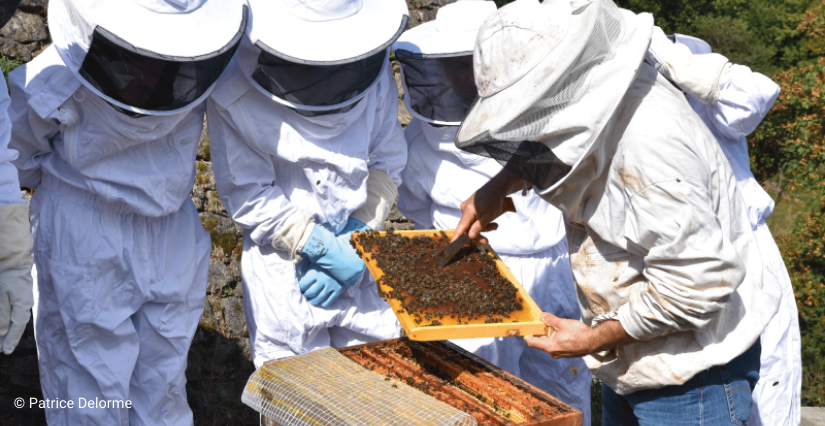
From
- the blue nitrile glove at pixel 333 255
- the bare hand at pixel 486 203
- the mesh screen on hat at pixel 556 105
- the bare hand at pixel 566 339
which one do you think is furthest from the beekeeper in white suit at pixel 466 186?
the mesh screen on hat at pixel 556 105

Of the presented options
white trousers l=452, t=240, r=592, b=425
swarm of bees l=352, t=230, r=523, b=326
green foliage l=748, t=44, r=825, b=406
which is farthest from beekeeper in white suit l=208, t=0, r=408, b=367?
green foliage l=748, t=44, r=825, b=406

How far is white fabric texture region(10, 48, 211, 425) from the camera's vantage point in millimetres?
3229

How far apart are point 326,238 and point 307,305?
42cm

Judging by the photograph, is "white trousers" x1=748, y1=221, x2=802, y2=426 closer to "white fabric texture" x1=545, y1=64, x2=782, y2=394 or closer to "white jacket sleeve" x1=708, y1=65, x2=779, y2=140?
"white jacket sleeve" x1=708, y1=65, x2=779, y2=140

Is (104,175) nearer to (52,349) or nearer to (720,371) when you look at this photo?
(52,349)

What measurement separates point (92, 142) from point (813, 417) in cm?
472

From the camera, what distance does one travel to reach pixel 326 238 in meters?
3.67

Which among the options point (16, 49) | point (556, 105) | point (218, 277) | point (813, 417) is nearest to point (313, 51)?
point (556, 105)

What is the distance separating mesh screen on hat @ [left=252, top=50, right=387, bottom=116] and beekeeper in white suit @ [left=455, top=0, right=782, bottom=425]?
1326 mm

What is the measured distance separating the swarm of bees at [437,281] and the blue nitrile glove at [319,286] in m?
0.63

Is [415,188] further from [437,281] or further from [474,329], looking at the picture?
[474,329]

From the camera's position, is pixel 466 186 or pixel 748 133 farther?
pixel 466 186

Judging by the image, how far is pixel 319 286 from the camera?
377 centimetres

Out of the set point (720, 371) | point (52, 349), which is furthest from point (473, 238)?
point (52, 349)
